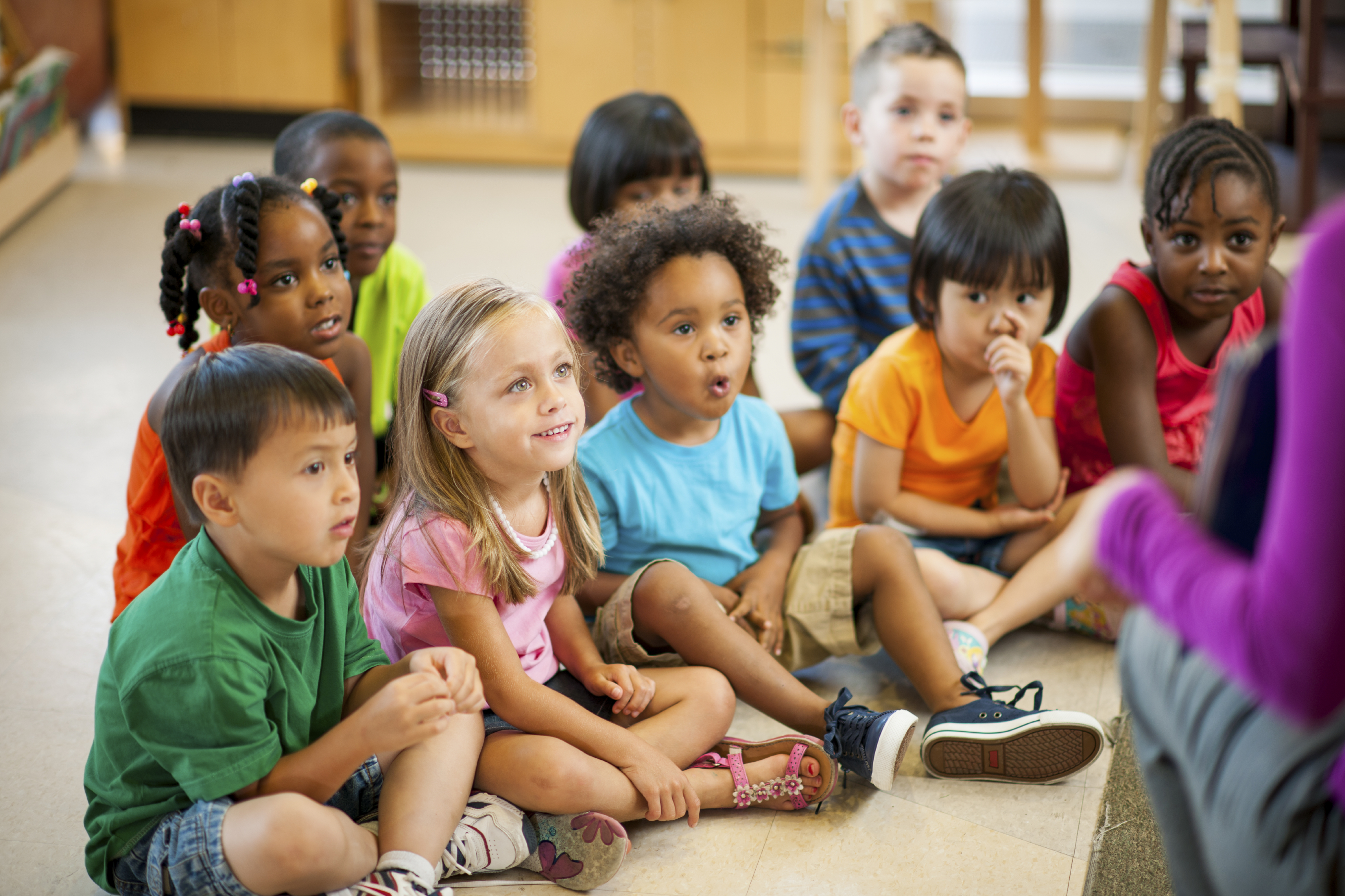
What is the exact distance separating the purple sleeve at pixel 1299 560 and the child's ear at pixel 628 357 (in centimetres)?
87

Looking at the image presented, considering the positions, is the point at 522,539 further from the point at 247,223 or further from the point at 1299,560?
the point at 1299,560

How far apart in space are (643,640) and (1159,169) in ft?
2.97

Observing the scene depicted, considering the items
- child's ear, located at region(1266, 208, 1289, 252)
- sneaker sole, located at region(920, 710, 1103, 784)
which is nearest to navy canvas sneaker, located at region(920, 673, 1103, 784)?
sneaker sole, located at region(920, 710, 1103, 784)

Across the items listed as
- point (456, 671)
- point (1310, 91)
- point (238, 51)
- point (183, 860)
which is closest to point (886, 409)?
point (456, 671)

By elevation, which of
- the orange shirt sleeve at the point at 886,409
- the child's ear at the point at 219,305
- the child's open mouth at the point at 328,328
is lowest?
the orange shirt sleeve at the point at 886,409

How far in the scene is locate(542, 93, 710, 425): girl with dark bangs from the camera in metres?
2.05

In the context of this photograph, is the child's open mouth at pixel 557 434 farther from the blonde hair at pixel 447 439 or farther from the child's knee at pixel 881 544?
the child's knee at pixel 881 544

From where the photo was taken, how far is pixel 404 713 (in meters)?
1.08

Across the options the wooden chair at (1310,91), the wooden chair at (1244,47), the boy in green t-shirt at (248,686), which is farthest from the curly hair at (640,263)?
the wooden chair at (1244,47)

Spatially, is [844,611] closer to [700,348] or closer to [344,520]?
[700,348]

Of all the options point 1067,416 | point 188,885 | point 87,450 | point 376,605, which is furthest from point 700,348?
point 87,450

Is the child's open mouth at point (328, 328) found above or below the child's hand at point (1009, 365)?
above

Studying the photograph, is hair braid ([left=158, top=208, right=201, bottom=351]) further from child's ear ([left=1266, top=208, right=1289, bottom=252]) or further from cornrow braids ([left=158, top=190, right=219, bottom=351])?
child's ear ([left=1266, top=208, right=1289, bottom=252])

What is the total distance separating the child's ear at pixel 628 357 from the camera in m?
1.55
